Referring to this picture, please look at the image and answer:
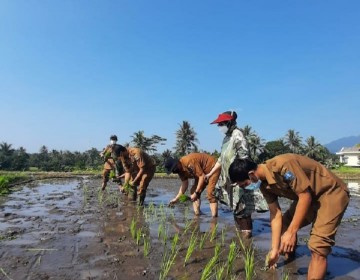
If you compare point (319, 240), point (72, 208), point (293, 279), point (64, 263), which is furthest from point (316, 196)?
point (72, 208)

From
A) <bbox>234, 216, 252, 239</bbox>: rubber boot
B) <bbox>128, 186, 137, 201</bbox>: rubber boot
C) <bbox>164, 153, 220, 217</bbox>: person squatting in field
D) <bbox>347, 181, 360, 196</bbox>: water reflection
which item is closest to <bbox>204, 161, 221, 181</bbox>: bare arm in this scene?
<bbox>164, 153, 220, 217</bbox>: person squatting in field

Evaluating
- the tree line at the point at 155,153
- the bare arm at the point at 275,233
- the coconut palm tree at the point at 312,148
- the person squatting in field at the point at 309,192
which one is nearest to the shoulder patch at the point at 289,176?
the person squatting in field at the point at 309,192

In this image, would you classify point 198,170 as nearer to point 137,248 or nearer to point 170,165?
point 170,165

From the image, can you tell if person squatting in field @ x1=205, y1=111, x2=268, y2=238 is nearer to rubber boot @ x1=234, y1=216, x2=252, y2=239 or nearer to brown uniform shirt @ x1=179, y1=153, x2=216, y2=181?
rubber boot @ x1=234, y1=216, x2=252, y2=239

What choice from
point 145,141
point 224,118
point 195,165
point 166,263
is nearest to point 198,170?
Answer: point 195,165

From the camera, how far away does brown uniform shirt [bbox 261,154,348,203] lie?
323cm

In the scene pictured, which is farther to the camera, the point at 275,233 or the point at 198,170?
the point at 198,170

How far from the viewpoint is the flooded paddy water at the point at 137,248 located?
3908 millimetres

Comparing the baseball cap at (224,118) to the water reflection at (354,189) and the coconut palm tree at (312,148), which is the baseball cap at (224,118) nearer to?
the water reflection at (354,189)

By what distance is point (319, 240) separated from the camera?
3.25 meters

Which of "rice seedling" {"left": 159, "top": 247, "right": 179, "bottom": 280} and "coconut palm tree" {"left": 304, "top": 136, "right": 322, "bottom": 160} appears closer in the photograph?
"rice seedling" {"left": 159, "top": 247, "right": 179, "bottom": 280}

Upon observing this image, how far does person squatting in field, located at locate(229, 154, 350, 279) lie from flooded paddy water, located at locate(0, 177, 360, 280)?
649 millimetres

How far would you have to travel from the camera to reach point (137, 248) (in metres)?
4.90

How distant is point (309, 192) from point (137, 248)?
2516 millimetres
